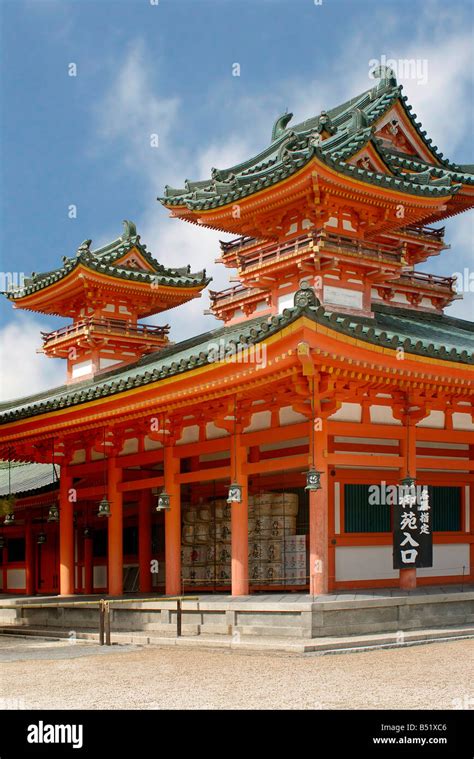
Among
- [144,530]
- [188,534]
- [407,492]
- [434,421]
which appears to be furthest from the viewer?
[144,530]

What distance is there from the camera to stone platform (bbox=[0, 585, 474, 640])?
18.4 metres

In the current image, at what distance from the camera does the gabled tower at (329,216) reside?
2281 centimetres

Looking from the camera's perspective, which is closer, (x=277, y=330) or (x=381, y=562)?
(x=277, y=330)

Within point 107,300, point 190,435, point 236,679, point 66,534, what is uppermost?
point 107,300

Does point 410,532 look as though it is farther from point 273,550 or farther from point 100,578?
point 100,578

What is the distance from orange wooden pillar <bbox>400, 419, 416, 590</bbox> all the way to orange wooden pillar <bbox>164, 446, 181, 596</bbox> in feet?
17.9

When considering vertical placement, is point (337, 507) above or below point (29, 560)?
above

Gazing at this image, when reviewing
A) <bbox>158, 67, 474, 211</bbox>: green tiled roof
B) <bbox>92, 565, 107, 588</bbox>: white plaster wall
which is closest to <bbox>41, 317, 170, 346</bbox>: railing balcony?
<bbox>158, 67, 474, 211</bbox>: green tiled roof

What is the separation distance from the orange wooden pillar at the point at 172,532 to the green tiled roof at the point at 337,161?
256 inches

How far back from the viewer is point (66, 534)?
2884cm

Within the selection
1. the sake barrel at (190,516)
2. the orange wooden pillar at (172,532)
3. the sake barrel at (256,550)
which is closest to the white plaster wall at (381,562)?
the sake barrel at (256,550)

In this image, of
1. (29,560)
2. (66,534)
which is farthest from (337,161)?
(29,560)

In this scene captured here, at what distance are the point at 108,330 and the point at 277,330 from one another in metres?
13.5

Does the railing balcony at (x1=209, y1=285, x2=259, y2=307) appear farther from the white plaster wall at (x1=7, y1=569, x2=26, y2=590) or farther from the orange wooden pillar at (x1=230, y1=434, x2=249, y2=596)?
the white plaster wall at (x1=7, y1=569, x2=26, y2=590)
